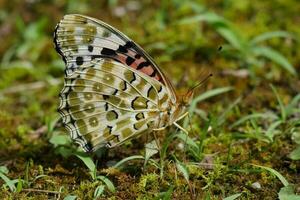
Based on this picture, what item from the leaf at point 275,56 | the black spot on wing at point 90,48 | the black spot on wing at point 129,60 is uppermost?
the black spot on wing at point 90,48

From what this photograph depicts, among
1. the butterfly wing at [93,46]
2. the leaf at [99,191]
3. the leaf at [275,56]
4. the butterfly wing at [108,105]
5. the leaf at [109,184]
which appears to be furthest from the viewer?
the leaf at [275,56]

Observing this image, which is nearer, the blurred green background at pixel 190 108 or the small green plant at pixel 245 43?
the blurred green background at pixel 190 108

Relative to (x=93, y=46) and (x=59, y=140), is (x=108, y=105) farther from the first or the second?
(x=59, y=140)

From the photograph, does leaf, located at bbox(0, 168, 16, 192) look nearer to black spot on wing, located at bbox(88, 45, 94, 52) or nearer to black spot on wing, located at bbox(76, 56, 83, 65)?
black spot on wing, located at bbox(76, 56, 83, 65)

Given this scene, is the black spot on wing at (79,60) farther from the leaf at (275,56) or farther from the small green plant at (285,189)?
the leaf at (275,56)

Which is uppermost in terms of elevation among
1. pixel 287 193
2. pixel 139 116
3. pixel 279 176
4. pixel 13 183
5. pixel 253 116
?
pixel 139 116

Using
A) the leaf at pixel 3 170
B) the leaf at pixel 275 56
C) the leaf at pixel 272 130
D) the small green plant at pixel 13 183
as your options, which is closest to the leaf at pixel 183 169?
the leaf at pixel 272 130

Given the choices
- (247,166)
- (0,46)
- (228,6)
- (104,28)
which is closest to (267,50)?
(228,6)

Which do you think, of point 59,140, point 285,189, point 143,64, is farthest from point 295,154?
point 59,140
